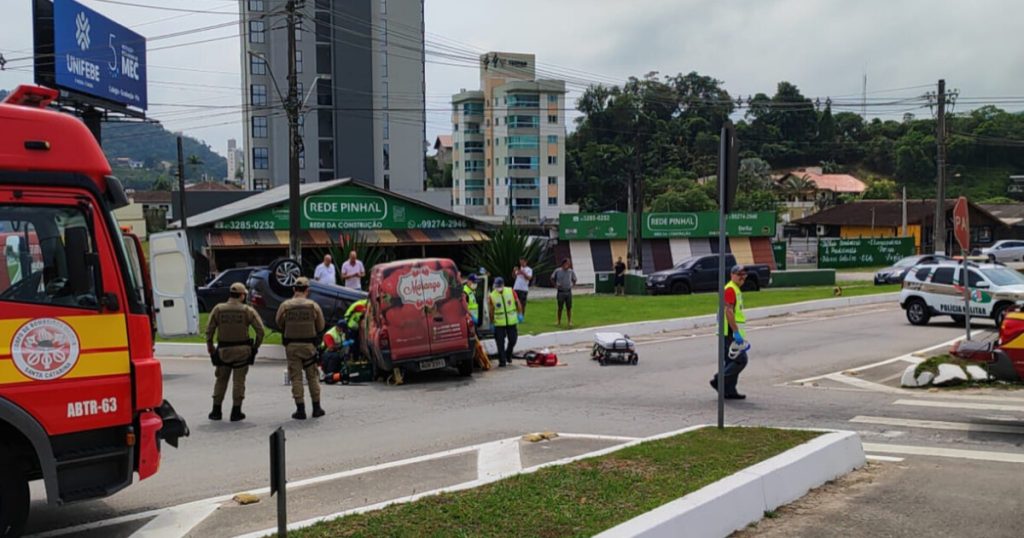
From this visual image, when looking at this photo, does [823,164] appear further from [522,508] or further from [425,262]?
[522,508]

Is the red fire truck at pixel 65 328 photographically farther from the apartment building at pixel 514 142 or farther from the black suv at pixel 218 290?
the apartment building at pixel 514 142

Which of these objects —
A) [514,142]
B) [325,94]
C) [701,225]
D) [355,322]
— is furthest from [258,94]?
[355,322]

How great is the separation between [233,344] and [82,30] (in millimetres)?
25890

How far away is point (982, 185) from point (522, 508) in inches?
4725

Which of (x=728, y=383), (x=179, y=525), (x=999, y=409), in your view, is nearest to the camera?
(x=179, y=525)

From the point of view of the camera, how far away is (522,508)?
251 inches

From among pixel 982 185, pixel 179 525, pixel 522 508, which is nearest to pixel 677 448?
pixel 522 508

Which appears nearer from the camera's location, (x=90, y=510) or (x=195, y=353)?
(x=90, y=510)

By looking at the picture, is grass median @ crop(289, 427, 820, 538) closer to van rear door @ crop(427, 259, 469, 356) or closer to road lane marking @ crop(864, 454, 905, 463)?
road lane marking @ crop(864, 454, 905, 463)

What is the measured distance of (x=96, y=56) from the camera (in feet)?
108

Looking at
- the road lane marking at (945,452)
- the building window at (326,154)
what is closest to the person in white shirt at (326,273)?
the road lane marking at (945,452)

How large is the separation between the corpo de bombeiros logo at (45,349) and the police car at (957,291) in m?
20.9

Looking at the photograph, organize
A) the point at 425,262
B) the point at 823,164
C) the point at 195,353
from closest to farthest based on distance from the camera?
the point at 425,262
the point at 195,353
the point at 823,164

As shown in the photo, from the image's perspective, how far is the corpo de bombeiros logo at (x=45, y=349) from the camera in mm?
5992
